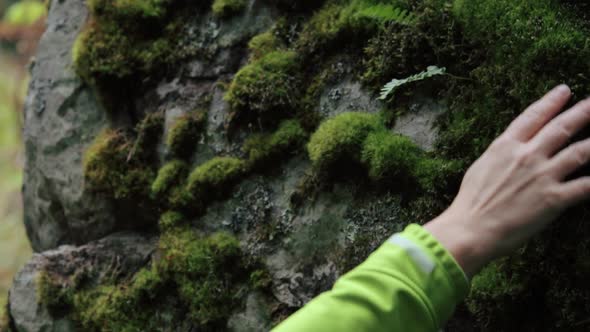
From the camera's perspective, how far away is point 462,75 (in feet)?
8.59

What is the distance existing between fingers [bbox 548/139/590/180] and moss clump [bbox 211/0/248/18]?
2585 millimetres

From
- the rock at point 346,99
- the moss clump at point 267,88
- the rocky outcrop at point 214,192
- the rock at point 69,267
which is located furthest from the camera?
the rock at point 69,267

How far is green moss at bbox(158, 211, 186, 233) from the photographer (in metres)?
3.53

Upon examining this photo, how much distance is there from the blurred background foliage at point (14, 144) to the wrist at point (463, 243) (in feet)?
27.0

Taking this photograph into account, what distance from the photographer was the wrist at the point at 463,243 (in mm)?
1794

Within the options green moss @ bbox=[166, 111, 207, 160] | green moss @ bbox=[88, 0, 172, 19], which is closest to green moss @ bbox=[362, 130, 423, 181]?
green moss @ bbox=[166, 111, 207, 160]

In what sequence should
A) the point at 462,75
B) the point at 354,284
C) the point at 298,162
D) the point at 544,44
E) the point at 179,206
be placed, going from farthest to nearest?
the point at 179,206, the point at 298,162, the point at 462,75, the point at 544,44, the point at 354,284

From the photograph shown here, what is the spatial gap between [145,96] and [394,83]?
87.5 inches

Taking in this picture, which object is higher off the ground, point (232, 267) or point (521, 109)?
point (521, 109)

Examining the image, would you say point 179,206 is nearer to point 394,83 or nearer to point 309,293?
point 309,293

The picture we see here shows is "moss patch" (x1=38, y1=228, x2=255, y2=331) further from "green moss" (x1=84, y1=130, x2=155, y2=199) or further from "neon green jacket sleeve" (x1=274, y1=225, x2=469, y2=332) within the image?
"neon green jacket sleeve" (x1=274, y1=225, x2=469, y2=332)

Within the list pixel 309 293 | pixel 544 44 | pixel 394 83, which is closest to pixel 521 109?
pixel 544 44

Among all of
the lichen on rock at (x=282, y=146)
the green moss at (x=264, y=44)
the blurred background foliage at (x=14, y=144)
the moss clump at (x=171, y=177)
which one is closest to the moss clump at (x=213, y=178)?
the lichen on rock at (x=282, y=146)

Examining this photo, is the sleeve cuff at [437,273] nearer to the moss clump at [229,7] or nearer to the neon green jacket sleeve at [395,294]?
the neon green jacket sleeve at [395,294]
